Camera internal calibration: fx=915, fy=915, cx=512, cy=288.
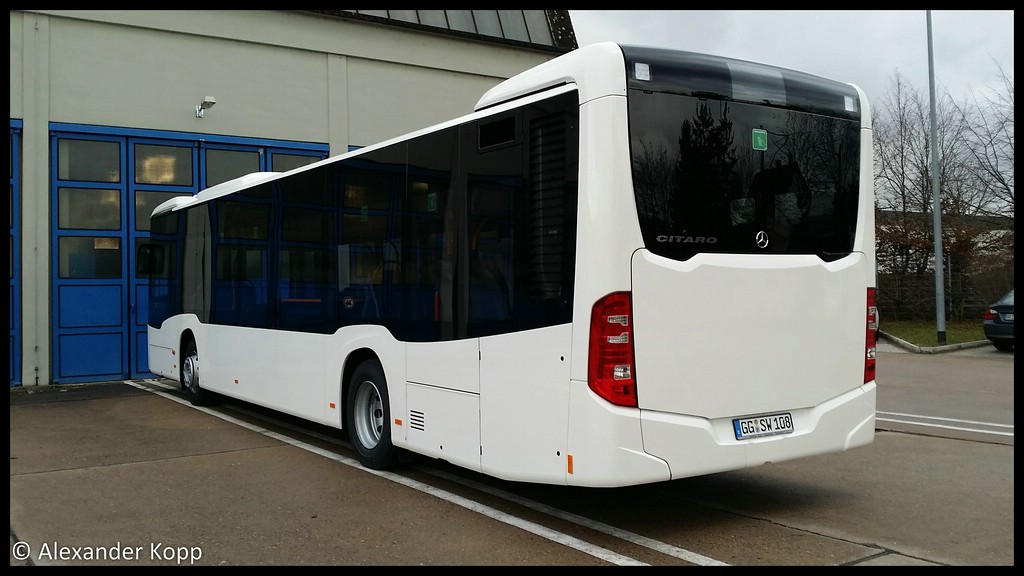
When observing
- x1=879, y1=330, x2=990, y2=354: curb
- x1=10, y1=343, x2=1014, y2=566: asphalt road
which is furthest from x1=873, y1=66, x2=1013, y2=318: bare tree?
Result: x1=10, y1=343, x2=1014, y2=566: asphalt road

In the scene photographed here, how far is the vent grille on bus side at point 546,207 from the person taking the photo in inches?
217

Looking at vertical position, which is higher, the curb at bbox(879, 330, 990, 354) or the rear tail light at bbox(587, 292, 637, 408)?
the rear tail light at bbox(587, 292, 637, 408)

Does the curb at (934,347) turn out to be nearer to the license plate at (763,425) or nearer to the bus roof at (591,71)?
the license plate at (763,425)

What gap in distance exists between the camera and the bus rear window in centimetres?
543

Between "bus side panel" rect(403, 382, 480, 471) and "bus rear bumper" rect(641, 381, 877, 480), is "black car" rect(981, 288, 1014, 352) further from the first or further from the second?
"bus side panel" rect(403, 382, 480, 471)

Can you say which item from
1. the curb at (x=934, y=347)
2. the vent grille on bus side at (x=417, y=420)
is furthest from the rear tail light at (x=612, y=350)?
the curb at (x=934, y=347)

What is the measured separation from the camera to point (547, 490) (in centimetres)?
693

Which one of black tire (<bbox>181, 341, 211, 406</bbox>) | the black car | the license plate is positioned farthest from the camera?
the black car

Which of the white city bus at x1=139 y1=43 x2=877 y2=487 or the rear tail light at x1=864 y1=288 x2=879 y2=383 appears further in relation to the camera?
the rear tail light at x1=864 y1=288 x2=879 y2=383

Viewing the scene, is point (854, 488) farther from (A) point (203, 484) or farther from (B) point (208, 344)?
(B) point (208, 344)

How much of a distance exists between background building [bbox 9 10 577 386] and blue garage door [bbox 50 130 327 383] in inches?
0.8

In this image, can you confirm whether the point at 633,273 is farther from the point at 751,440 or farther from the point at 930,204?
the point at 930,204

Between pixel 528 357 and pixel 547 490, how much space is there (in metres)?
1.65
